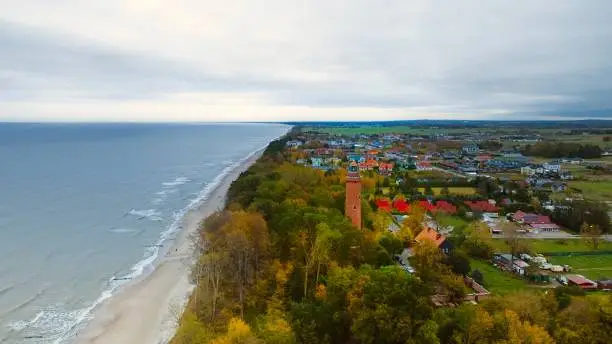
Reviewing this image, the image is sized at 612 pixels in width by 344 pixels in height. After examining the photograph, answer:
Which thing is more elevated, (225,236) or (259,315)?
(225,236)

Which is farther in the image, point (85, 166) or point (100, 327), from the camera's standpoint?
point (85, 166)

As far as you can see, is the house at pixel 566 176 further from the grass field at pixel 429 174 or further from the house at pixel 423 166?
the house at pixel 423 166

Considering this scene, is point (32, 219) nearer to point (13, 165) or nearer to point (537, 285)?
point (537, 285)

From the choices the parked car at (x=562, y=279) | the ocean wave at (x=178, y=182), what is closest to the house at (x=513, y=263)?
the parked car at (x=562, y=279)

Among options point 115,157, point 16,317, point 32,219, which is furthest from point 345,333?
point 115,157

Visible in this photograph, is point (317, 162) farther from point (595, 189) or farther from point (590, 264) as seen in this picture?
point (590, 264)

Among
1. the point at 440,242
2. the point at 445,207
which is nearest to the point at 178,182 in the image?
the point at 445,207
